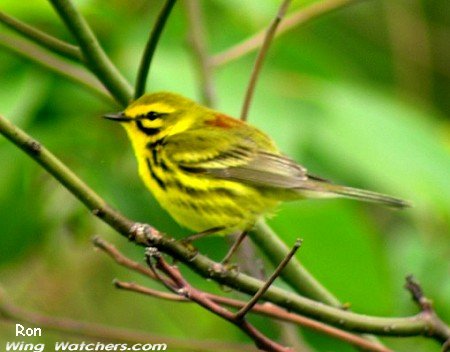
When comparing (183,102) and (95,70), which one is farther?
(183,102)

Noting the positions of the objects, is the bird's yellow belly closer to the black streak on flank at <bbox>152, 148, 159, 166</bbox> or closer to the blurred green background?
the black streak on flank at <bbox>152, 148, 159, 166</bbox>

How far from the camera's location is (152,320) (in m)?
4.86

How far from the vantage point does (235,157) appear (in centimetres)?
358

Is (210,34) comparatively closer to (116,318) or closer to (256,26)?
(256,26)

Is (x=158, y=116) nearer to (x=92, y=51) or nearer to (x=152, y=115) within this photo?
(x=152, y=115)

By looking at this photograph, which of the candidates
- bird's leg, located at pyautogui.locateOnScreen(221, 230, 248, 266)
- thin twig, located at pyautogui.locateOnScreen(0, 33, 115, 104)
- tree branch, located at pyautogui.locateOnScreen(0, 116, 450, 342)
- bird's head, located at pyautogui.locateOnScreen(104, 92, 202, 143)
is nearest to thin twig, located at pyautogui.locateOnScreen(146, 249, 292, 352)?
tree branch, located at pyautogui.locateOnScreen(0, 116, 450, 342)

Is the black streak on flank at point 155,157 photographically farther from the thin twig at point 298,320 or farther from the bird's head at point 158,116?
the thin twig at point 298,320

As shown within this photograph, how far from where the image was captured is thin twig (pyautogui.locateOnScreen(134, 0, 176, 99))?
259cm

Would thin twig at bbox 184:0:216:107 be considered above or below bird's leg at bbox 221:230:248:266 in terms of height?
above

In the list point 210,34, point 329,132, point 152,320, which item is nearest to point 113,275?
point 152,320

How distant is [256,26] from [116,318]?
1776mm

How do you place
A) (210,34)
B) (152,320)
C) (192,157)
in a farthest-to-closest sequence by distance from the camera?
1. (152,320)
2. (210,34)
3. (192,157)

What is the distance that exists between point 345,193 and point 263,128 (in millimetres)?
402

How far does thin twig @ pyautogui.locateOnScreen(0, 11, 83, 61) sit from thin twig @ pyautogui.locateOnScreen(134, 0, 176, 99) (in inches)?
7.2
